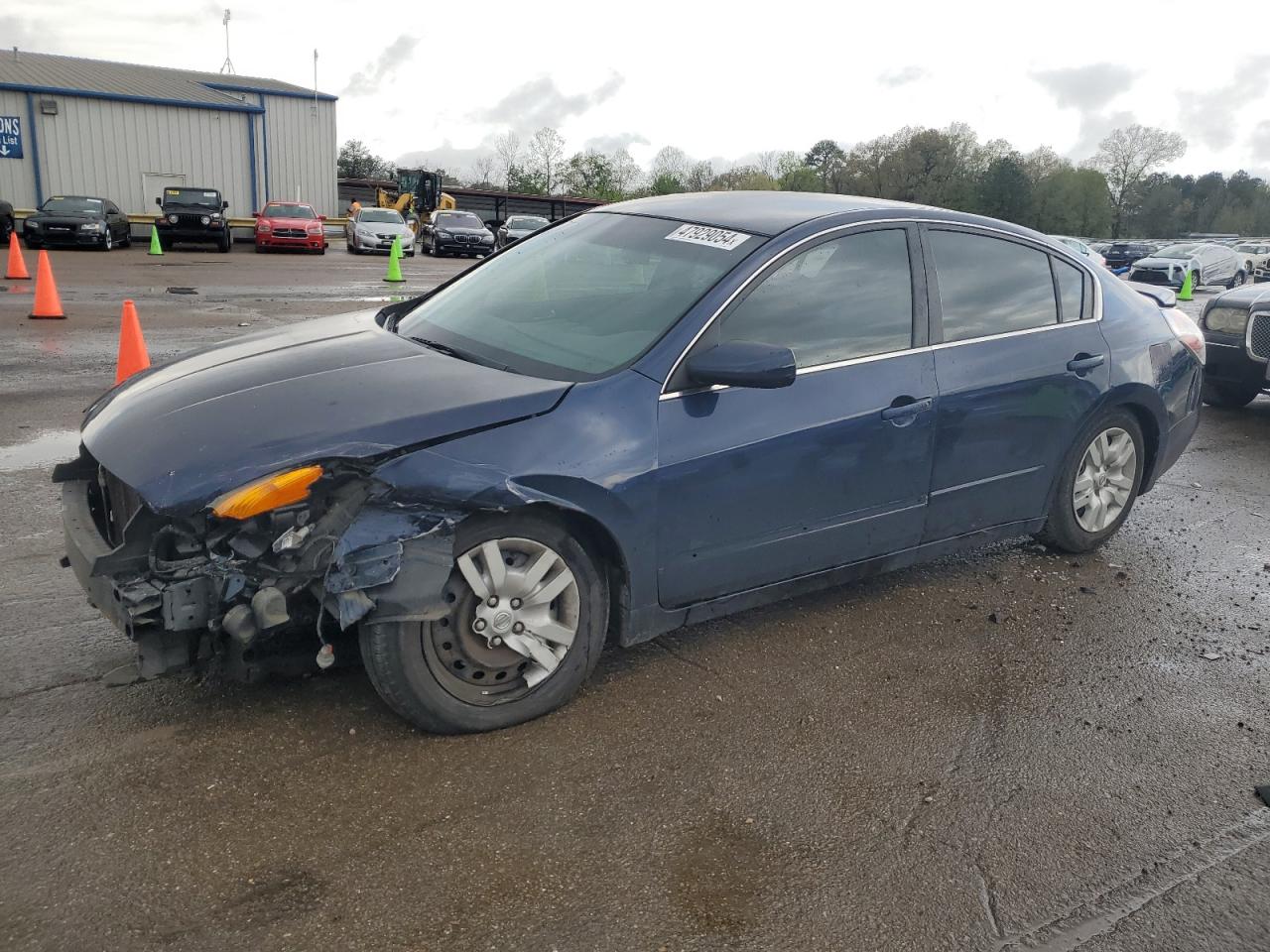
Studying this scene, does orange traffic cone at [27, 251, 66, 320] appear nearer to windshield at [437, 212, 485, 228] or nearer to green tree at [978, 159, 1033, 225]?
windshield at [437, 212, 485, 228]

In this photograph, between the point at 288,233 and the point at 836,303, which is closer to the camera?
the point at 836,303

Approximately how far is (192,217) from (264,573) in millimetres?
28156

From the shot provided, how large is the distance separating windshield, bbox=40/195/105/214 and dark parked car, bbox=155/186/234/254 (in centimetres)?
154

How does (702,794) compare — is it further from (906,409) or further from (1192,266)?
(1192,266)

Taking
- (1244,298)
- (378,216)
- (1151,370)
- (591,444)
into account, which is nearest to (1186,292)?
(1244,298)

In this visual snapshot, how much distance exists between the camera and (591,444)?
3.28 m

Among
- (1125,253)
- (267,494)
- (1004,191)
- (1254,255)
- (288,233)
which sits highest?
(1004,191)

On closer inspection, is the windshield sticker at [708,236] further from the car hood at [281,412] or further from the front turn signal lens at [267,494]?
the front turn signal lens at [267,494]

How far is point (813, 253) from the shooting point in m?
3.98

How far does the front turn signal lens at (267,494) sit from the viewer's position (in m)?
2.89

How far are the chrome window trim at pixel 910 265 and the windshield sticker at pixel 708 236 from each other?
18cm

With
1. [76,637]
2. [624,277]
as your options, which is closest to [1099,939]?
[624,277]

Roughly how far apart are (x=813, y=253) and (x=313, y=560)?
2189 millimetres

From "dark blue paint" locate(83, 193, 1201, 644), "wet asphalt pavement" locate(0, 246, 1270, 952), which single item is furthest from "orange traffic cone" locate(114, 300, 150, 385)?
"dark blue paint" locate(83, 193, 1201, 644)
